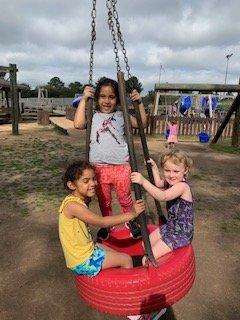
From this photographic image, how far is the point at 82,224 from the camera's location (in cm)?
286

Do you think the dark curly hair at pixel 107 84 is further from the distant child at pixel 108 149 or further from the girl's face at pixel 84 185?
the girl's face at pixel 84 185

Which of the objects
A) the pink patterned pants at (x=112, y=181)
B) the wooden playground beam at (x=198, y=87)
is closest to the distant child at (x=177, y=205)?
the pink patterned pants at (x=112, y=181)

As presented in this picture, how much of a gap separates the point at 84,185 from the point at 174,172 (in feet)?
2.43

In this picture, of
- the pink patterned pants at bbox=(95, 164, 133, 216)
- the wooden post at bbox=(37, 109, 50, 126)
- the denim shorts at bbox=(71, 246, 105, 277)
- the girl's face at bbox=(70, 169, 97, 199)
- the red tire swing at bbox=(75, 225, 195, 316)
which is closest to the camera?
the red tire swing at bbox=(75, 225, 195, 316)

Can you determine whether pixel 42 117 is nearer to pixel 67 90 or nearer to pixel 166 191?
pixel 166 191

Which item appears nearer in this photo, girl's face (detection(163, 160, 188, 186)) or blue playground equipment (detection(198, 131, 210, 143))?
girl's face (detection(163, 160, 188, 186))

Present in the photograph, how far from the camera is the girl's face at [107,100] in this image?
3462mm

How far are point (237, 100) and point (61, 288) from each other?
9.11 metres

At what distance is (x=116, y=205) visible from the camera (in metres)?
6.40

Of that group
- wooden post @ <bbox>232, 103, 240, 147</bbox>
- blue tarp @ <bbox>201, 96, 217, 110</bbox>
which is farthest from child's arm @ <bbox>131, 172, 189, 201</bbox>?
blue tarp @ <bbox>201, 96, 217, 110</bbox>

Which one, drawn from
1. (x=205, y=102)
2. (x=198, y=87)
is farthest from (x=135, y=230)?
(x=205, y=102)

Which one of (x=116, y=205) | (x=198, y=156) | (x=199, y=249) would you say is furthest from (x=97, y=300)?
(x=198, y=156)

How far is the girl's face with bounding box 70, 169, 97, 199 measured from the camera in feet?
9.40

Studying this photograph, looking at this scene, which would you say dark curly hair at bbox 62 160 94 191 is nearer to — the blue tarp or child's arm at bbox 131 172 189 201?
child's arm at bbox 131 172 189 201
